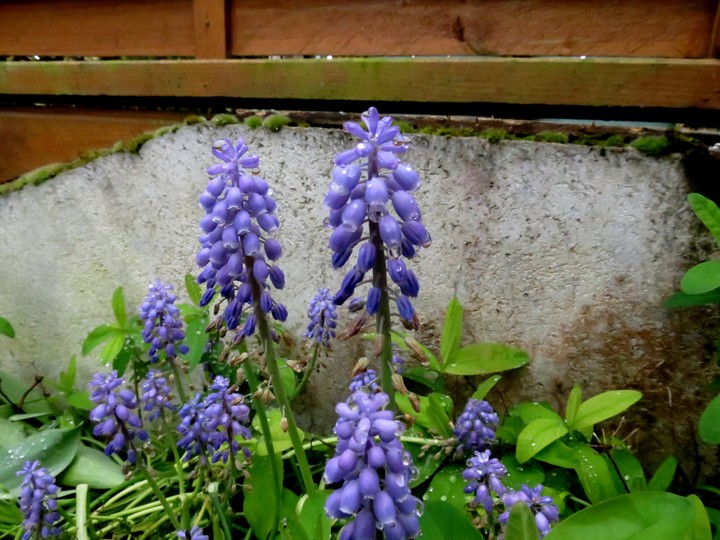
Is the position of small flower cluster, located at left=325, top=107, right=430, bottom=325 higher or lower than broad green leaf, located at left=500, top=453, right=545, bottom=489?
higher

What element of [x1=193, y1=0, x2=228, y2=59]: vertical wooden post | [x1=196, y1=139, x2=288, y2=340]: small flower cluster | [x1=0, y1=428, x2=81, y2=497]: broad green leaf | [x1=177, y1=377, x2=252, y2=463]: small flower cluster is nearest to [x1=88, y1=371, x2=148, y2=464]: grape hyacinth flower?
[x1=177, y1=377, x2=252, y2=463]: small flower cluster

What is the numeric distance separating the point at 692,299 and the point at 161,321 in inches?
76.0

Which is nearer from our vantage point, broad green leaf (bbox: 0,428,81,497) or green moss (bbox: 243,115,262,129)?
broad green leaf (bbox: 0,428,81,497)

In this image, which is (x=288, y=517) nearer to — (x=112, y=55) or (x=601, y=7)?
Result: (x=601, y=7)

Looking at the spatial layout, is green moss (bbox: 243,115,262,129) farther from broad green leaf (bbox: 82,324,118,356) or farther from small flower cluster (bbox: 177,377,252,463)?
small flower cluster (bbox: 177,377,252,463)

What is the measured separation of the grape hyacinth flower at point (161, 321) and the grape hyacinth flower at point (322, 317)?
0.50 m

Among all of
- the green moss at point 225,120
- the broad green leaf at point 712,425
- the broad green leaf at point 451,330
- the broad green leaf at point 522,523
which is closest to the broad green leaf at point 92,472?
the broad green leaf at point 451,330

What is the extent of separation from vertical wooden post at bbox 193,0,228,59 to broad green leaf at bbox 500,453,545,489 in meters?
2.26

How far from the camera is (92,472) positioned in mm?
2723

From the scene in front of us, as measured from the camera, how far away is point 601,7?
91.4 inches

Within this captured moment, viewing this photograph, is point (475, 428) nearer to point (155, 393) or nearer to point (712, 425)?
point (712, 425)

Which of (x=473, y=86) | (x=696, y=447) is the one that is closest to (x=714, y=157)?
(x=473, y=86)

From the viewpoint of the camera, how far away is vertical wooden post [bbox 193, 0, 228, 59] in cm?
285

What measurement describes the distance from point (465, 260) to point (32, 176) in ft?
8.02
